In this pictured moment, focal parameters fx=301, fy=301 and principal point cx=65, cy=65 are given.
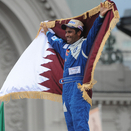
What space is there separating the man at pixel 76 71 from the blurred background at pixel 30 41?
3.50 meters

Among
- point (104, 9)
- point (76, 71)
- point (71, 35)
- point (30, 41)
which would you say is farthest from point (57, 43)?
point (30, 41)

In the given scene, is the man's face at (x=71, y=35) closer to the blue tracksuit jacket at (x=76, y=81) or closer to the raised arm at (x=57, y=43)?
the blue tracksuit jacket at (x=76, y=81)

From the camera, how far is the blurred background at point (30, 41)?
678cm

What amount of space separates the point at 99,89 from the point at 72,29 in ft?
13.9

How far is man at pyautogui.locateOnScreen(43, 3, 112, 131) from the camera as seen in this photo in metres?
2.91

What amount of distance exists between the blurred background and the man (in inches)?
138

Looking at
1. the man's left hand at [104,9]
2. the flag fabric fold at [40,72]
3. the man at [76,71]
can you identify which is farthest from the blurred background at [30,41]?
the man's left hand at [104,9]

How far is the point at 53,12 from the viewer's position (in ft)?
22.3

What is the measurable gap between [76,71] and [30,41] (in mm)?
4102

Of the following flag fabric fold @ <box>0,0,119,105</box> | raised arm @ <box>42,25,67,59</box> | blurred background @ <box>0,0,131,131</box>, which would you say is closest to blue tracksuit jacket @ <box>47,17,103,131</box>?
raised arm @ <box>42,25,67,59</box>

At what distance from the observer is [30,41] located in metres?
7.02

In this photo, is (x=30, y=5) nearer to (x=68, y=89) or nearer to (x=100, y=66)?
(x=100, y=66)

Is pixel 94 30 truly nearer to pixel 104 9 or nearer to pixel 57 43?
pixel 104 9

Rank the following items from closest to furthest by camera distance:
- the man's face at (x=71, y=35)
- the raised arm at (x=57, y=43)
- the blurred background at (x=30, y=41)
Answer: the man's face at (x=71, y=35), the raised arm at (x=57, y=43), the blurred background at (x=30, y=41)
